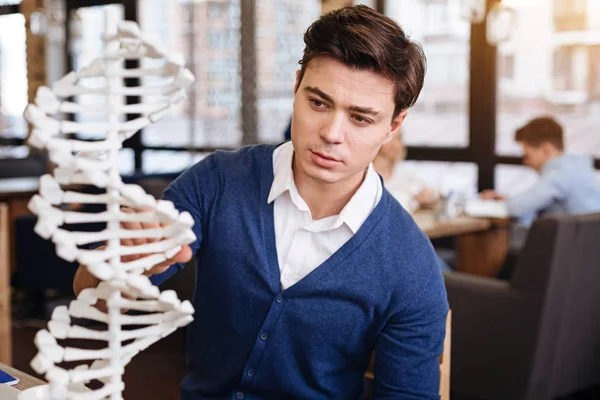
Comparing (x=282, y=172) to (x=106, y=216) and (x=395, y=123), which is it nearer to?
(x=395, y=123)

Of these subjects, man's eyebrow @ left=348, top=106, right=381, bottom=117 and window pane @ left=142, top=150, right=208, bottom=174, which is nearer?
man's eyebrow @ left=348, top=106, right=381, bottom=117

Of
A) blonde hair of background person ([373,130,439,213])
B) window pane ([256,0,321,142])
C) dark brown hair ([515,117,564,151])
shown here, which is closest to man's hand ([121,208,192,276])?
blonde hair of background person ([373,130,439,213])

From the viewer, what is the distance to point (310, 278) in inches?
58.1

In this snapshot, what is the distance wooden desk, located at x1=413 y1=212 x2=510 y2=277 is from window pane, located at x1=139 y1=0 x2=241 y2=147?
2.69 meters

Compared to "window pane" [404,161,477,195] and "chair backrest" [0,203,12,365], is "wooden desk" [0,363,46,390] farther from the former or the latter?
"window pane" [404,161,477,195]

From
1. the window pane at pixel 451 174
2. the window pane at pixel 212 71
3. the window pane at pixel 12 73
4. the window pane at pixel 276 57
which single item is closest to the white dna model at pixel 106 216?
the window pane at pixel 451 174

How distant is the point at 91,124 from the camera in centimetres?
78

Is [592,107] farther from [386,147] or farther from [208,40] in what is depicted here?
[208,40]

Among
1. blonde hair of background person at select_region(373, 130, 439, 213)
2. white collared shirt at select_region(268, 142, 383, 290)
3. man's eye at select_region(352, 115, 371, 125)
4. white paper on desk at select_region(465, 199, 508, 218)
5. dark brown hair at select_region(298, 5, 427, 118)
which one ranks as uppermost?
dark brown hair at select_region(298, 5, 427, 118)

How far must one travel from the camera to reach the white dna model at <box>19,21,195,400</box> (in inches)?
30.1

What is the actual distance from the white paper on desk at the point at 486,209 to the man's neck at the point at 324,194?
2.65 meters

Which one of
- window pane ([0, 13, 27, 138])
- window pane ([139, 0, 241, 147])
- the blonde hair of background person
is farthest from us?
window pane ([0, 13, 27, 138])

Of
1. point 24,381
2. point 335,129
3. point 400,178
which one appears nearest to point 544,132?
point 400,178

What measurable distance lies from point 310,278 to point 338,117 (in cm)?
32
